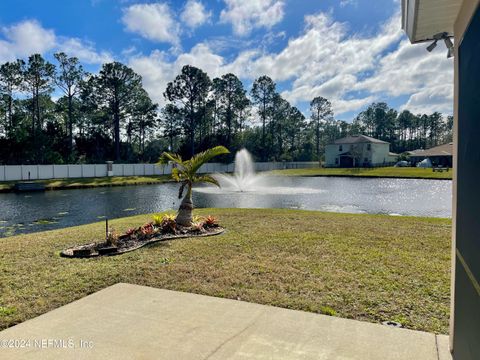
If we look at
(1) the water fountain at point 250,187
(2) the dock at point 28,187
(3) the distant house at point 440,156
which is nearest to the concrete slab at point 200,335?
(1) the water fountain at point 250,187

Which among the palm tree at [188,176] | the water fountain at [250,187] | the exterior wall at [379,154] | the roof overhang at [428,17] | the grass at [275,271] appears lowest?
A: the grass at [275,271]

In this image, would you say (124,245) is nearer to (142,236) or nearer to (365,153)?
(142,236)

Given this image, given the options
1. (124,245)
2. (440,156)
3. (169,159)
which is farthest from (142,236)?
(440,156)

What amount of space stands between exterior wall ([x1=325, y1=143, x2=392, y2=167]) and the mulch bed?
5286 centimetres

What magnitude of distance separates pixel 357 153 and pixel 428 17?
56.0 m

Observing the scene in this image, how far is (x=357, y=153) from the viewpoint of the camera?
184 ft

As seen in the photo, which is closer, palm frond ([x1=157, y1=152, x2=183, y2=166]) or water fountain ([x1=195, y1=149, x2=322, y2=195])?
palm frond ([x1=157, y1=152, x2=183, y2=166])

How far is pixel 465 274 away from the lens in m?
2.26

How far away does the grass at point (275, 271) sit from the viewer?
407 centimetres

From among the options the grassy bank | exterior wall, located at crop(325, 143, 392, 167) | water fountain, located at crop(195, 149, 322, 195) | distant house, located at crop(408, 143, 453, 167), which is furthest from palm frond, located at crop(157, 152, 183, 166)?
exterior wall, located at crop(325, 143, 392, 167)

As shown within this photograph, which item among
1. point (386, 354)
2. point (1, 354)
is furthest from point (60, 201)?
point (386, 354)

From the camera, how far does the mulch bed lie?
6.49m

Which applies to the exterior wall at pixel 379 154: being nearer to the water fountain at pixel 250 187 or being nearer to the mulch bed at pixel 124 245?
the water fountain at pixel 250 187

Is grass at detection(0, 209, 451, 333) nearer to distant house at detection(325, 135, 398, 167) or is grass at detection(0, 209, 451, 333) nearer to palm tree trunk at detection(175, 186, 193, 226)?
palm tree trunk at detection(175, 186, 193, 226)
